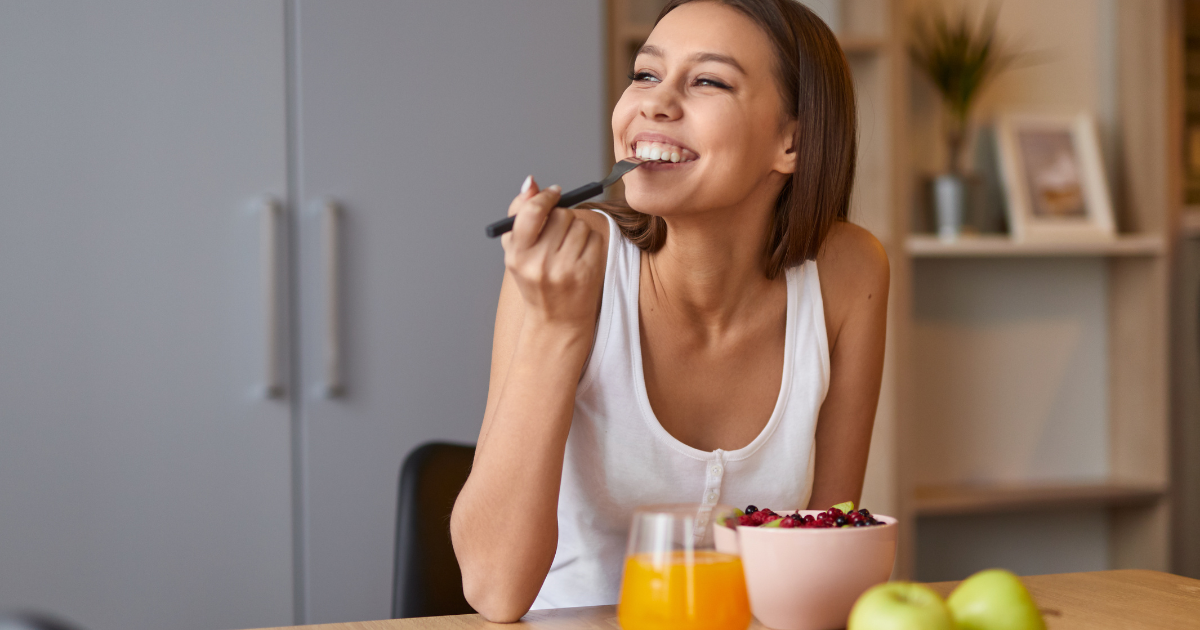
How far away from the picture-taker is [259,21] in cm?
170

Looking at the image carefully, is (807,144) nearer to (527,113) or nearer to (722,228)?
(722,228)

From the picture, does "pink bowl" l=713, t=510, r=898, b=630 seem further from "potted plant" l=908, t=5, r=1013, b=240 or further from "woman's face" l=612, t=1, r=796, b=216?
"potted plant" l=908, t=5, r=1013, b=240

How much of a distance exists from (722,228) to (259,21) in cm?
100

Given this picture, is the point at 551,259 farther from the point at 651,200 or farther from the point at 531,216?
the point at 651,200

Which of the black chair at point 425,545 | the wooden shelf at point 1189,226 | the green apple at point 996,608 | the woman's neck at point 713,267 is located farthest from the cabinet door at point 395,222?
the wooden shelf at point 1189,226

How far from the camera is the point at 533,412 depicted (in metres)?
0.95

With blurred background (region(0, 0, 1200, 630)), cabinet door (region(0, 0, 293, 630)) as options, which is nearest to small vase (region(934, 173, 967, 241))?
blurred background (region(0, 0, 1200, 630))

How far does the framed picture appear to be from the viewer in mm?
2357

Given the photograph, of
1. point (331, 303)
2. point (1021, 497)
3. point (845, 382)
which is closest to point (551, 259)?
point (845, 382)

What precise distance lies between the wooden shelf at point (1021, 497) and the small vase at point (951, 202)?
631 millimetres

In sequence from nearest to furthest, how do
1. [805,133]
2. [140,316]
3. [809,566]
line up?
[809,566], [805,133], [140,316]

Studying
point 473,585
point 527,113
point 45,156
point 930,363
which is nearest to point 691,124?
point 473,585

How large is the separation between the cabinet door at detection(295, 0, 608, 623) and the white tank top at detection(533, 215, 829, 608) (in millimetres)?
649

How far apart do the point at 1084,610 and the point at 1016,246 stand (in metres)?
1.57
